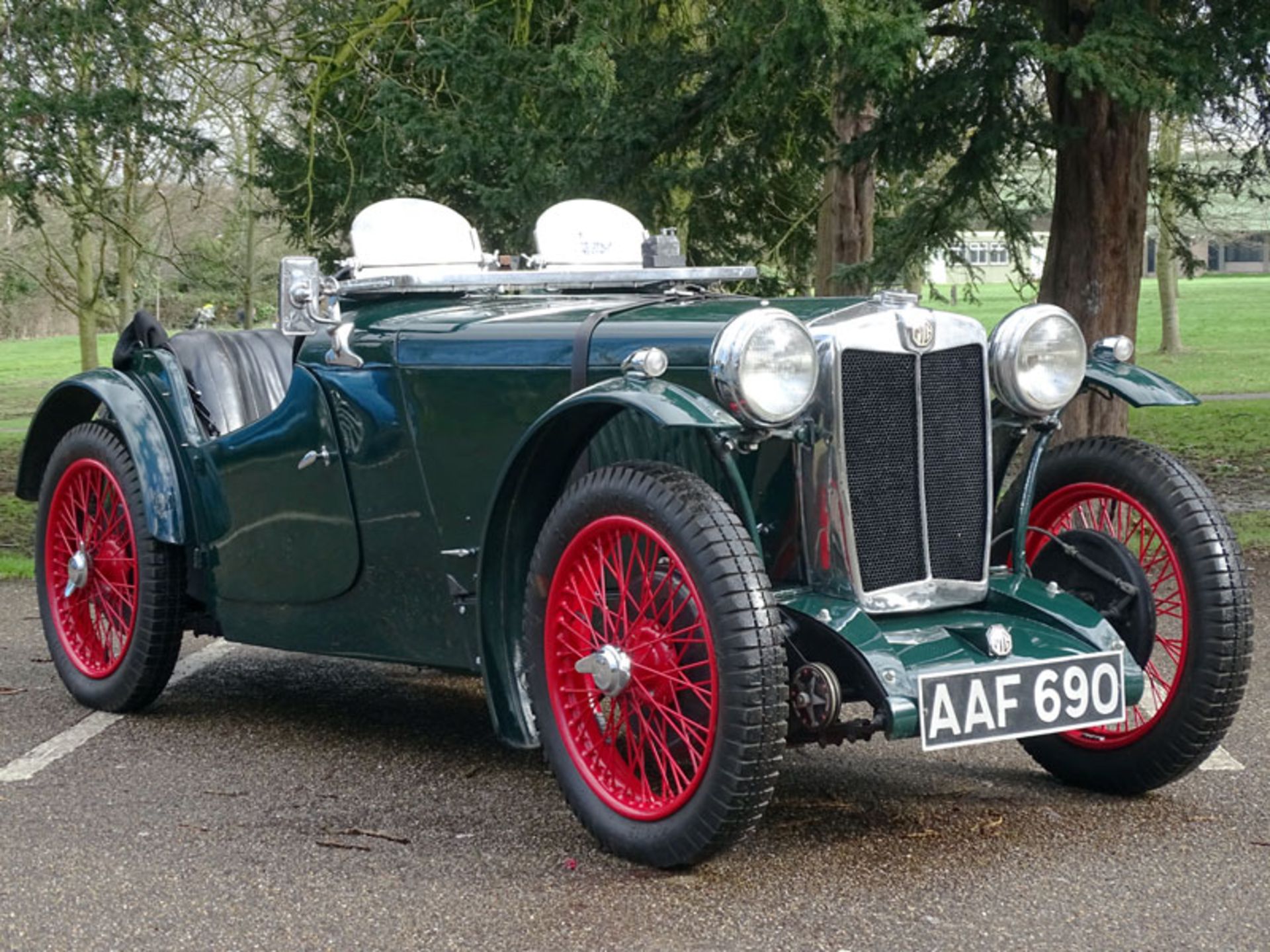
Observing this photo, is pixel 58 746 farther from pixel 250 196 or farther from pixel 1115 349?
pixel 250 196

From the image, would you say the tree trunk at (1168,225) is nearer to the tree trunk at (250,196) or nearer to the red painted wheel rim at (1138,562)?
the red painted wheel rim at (1138,562)

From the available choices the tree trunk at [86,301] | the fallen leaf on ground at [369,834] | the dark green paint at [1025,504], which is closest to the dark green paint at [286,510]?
the fallen leaf on ground at [369,834]

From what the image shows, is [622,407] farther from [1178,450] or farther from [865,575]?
[1178,450]

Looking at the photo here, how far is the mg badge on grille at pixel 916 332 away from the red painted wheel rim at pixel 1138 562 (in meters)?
0.78

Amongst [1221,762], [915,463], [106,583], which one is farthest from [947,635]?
[106,583]

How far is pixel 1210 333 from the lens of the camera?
121 ft

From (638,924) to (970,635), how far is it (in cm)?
114

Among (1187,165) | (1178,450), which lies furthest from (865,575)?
(1178,450)

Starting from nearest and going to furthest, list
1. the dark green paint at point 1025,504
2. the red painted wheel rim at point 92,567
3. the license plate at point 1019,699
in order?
the license plate at point 1019,699 < the dark green paint at point 1025,504 < the red painted wheel rim at point 92,567

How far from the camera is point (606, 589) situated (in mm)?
4195

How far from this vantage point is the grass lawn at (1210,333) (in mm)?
23906

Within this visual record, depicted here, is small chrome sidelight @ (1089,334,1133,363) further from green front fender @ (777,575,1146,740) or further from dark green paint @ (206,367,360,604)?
dark green paint @ (206,367,360,604)

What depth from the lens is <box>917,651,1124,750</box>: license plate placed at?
3816 mm

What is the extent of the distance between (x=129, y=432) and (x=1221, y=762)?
3565 mm
